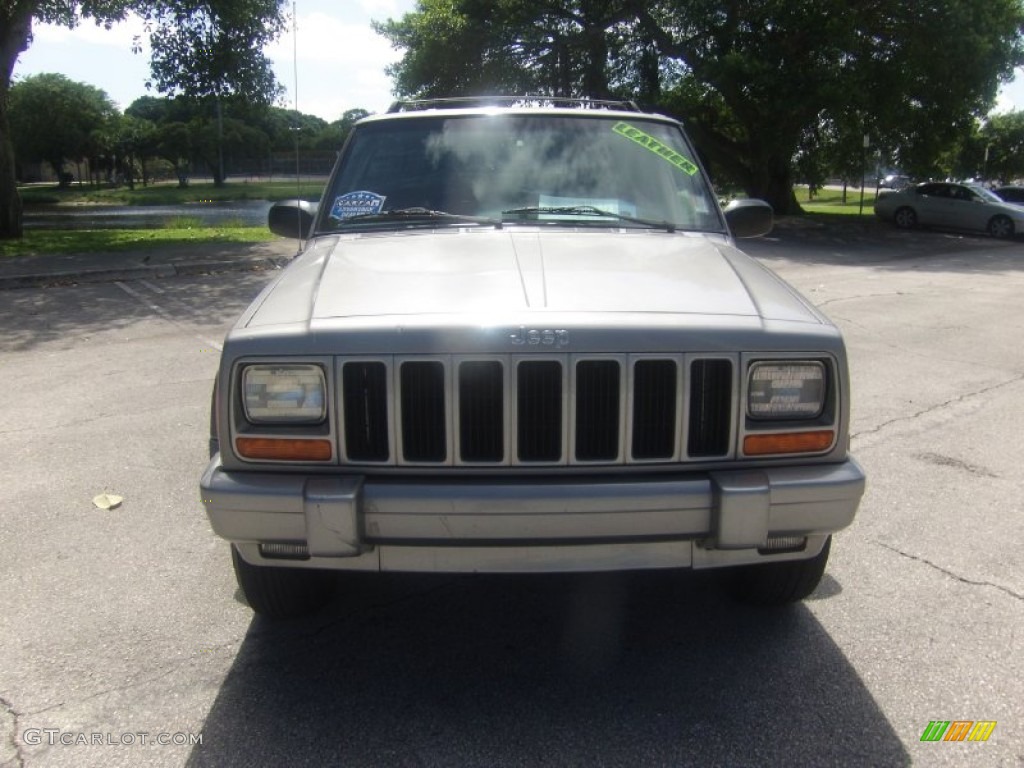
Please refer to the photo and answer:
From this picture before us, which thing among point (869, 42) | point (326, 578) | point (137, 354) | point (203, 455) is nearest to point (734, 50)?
point (869, 42)

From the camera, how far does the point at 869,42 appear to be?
69.1 ft

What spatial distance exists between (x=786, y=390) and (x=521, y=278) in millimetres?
935

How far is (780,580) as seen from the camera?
3.18 meters

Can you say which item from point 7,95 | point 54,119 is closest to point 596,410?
point 7,95

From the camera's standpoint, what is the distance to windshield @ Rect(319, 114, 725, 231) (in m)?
3.85

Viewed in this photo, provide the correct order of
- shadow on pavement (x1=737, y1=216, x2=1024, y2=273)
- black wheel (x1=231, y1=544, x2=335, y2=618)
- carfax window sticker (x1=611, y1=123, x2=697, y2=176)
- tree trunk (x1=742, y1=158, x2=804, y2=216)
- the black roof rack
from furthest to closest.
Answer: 1. tree trunk (x1=742, y1=158, x2=804, y2=216)
2. shadow on pavement (x1=737, y1=216, x2=1024, y2=273)
3. the black roof rack
4. carfax window sticker (x1=611, y1=123, x2=697, y2=176)
5. black wheel (x1=231, y1=544, x2=335, y2=618)

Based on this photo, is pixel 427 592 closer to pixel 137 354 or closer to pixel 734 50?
pixel 137 354

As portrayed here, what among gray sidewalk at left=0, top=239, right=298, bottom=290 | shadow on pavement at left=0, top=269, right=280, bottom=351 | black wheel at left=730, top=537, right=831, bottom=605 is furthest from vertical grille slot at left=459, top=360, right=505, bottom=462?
gray sidewalk at left=0, top=239, right=298, bottom=290

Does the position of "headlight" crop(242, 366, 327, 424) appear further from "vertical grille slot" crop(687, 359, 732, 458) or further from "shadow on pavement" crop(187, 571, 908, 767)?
"vertical grille slot" crop(687, 359, 732, 458)

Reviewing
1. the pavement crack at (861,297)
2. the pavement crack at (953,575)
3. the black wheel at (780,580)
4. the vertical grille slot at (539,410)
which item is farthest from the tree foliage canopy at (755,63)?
the vertical grille slot at (539,410)

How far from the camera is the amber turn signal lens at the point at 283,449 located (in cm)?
262

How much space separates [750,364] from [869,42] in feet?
71.0

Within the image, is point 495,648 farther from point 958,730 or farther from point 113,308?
point 113,308

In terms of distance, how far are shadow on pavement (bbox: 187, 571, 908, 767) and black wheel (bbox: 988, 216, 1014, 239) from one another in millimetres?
24001
